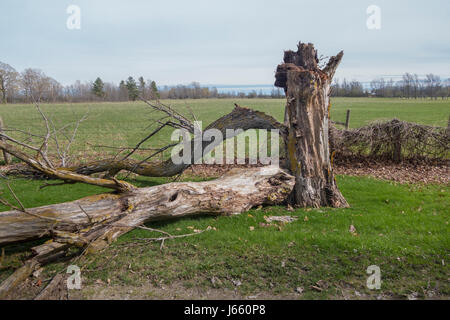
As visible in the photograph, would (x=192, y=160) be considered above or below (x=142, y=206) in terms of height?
above

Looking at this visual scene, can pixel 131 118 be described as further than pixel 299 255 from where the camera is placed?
Yes

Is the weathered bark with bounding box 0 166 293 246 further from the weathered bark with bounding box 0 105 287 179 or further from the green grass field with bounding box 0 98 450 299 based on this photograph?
the weathered bark with bounding box 0 105 287 179

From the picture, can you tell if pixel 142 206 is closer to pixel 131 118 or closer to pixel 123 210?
pixel 123 210

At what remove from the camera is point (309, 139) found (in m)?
6.69

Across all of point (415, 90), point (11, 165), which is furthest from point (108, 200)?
point (415, 90)

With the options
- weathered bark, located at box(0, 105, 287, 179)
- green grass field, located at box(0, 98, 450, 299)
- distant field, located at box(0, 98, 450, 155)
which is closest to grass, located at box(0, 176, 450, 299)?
green grass field, located at box(0, 98, 450, 299)

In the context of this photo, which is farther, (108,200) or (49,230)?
(108,200)

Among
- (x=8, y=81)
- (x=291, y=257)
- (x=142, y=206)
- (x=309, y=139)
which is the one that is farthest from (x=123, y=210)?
(x=8, y=81)

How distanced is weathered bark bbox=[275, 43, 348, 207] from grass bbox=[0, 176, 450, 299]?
461 millimetres

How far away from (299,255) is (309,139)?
2835 mm

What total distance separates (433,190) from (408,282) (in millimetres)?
4851

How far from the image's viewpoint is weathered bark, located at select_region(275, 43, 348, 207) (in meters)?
6.65

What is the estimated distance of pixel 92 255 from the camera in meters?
4.95
